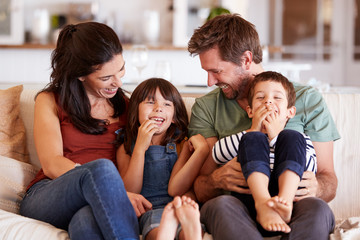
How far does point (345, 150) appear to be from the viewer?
197 cm


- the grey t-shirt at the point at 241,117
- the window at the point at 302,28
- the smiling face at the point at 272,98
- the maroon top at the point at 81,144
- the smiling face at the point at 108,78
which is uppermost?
the window at the point at 302,28

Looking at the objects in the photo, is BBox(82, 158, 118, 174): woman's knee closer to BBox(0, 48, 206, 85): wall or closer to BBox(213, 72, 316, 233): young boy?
BBox(213, 72, 316, 233): young boy

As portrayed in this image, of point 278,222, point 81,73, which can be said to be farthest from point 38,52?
point 278,222

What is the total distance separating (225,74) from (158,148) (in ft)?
1.29

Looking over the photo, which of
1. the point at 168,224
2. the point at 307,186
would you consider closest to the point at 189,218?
the point at 168,224

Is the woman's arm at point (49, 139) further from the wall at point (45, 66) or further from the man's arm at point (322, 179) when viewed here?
the wall at point (45, 66)

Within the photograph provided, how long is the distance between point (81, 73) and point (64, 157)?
33 cm

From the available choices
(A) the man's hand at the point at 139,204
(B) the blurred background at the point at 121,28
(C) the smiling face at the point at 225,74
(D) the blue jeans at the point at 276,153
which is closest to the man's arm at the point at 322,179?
(D) the blue jeans at the point at 276,153

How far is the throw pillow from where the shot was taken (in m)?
1.94

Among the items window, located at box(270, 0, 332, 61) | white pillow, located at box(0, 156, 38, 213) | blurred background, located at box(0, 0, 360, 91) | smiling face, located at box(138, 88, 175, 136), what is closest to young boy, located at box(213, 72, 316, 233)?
smiling face, located at box(138, 88, 175, 136)

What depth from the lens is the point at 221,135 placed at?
184cm

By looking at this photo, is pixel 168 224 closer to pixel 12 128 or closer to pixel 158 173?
pixel 158 173

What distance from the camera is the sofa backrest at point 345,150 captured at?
76.0 inches

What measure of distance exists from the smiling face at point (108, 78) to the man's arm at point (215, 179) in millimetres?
418
